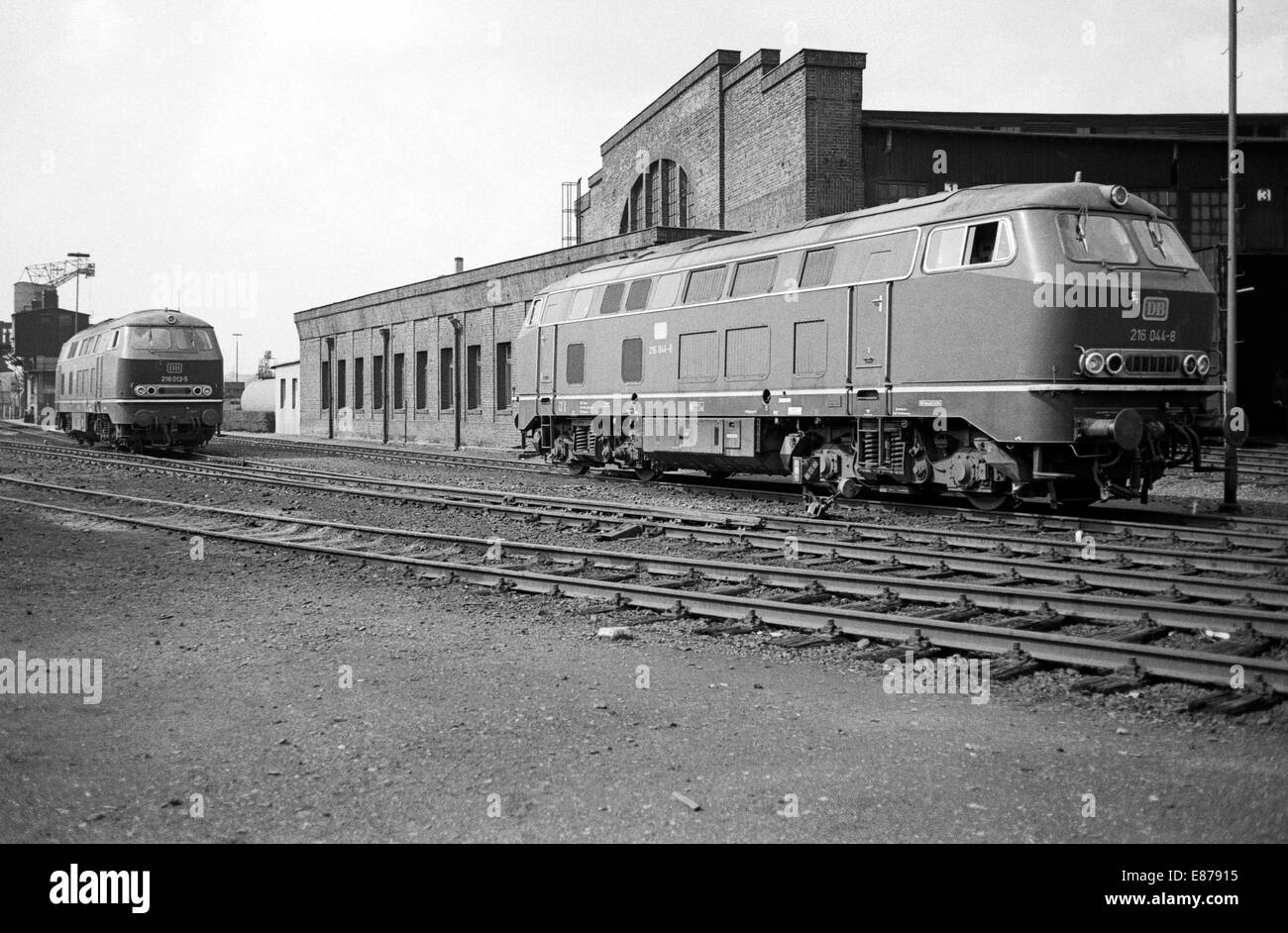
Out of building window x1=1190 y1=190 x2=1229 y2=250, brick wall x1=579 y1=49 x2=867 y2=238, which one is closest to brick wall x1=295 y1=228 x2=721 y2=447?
brick wall x1=579 y1=49 x2=867 y2=238

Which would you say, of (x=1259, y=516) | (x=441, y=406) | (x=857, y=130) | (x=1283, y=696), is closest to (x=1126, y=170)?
(x=857, y=130)

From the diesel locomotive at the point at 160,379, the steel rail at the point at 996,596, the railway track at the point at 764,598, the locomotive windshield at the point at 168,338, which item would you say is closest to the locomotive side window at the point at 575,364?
the railway track at the point at 764,598

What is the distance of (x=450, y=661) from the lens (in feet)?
23.1

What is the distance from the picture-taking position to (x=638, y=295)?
1845cm

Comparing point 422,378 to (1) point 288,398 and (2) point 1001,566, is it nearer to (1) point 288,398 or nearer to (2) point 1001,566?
(1) point 288,398

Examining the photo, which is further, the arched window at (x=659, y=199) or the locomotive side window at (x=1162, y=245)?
the arched window at (x=659, y=199)

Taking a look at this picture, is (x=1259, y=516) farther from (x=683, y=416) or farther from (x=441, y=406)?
(x=441, y=406)

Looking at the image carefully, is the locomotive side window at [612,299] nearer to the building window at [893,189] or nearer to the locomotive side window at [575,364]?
the locomotive side window at [575,364]

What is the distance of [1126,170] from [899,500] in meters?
17.7

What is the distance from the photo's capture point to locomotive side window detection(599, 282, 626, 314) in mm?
18969

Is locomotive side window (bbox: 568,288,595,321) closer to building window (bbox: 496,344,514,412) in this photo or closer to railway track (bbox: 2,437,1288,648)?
railway track (bbox: 2,437,1288,648)

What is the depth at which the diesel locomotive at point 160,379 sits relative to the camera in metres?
27.5

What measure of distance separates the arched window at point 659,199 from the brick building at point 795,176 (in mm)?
72

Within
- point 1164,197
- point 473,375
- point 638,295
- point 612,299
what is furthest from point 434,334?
point 1164,197
